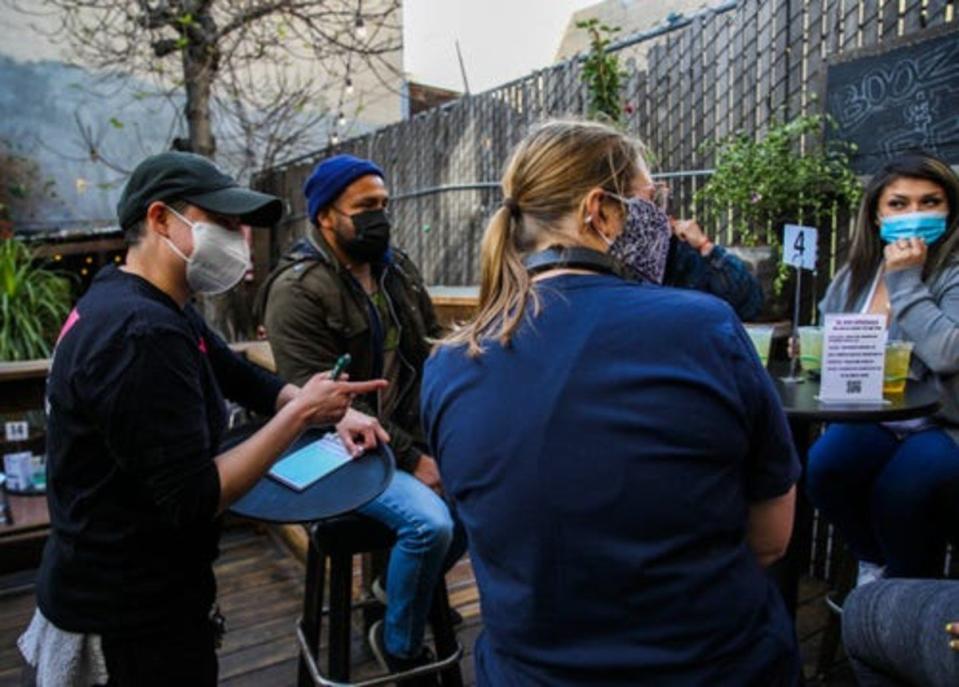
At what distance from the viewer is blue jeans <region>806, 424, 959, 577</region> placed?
2012 mm

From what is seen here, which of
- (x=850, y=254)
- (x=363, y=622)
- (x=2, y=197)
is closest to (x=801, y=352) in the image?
(x=850, y=254)

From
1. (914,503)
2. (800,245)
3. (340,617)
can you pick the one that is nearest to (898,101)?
(800,245)

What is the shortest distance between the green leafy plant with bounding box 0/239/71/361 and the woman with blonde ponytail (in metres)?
4.92

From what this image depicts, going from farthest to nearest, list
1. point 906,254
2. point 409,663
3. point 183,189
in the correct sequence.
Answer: point 906,254 → point 409,663 → point 183,189

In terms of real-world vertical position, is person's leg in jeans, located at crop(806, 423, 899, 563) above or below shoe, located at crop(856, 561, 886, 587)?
above

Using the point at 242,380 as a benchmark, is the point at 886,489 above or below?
below

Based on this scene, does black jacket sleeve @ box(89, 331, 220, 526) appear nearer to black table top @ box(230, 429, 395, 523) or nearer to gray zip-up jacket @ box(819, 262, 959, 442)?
black table top @ box(230, 429, 395, 523)

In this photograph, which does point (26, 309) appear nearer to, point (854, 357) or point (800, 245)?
point (800, 245)

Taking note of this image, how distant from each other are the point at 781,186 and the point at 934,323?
1.15 m

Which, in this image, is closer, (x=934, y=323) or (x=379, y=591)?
(x=934, y=323)

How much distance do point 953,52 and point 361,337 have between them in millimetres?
2425

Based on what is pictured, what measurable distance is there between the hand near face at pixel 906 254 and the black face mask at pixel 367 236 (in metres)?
1.54

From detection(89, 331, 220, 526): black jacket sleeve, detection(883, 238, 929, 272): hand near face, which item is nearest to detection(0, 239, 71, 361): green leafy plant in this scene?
detection(89, 331, 220, 526): black jacket sleeve

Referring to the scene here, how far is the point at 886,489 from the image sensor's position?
2074mm
